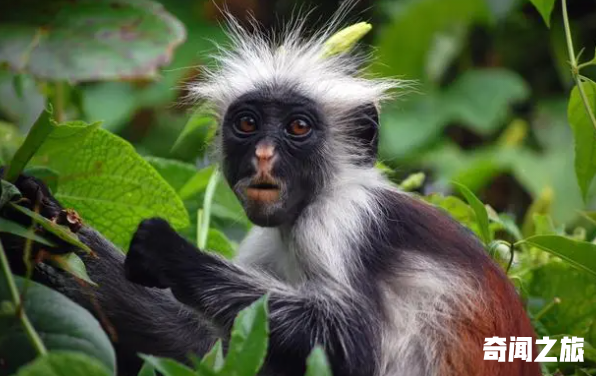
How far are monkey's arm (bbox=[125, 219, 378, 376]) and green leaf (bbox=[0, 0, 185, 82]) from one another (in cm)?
58

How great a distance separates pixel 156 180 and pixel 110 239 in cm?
46

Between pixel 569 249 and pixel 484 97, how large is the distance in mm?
9977

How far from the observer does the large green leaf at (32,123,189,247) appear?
408 centimetres

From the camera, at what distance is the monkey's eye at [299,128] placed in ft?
15.3

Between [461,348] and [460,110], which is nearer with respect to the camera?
[461,348]

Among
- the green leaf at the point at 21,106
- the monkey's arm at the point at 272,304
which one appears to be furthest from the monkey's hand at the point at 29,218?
the green leaf at the point at 21,106

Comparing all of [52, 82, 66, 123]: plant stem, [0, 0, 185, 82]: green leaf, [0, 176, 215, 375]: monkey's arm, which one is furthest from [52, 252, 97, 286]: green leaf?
[52, 82, 66, 123]: plant stem

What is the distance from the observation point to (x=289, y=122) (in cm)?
468

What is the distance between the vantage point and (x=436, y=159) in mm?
12906

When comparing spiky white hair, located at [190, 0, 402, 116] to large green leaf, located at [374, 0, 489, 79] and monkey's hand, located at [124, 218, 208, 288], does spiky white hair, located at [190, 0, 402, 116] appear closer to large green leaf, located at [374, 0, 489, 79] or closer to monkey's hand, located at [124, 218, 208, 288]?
monkey's hand, located at [124, 218, 208, 288]

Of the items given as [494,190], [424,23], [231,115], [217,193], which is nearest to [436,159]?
[494,190]

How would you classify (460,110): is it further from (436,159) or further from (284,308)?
(284,308)

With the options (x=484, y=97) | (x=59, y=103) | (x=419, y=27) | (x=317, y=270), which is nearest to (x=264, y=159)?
(x=317, y=270)

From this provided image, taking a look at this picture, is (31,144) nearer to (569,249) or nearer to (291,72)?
(291,72)
